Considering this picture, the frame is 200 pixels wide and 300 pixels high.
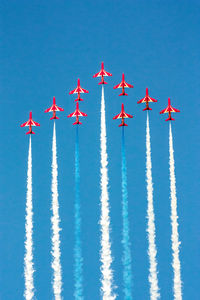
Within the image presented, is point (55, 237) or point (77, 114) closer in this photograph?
point (55, 237)

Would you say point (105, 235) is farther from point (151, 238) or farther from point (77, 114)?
point (77, 114)

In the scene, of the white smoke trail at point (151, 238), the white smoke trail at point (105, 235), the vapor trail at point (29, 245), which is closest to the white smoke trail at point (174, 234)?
the white smoke trail at point (151, 238)

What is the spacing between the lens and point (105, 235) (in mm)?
26812

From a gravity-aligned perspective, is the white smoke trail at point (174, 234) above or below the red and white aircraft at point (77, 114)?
below

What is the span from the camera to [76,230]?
27219 mm

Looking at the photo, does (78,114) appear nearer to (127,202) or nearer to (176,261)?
(127,202)

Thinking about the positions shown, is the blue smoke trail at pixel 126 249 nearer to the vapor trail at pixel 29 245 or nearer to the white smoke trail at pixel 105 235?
the white smoke trail at pixel 105 235

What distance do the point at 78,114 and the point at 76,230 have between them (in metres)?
6.37

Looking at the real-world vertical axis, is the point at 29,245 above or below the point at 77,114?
below

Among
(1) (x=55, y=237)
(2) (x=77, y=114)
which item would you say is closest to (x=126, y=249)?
(1) (x=55, y=237)

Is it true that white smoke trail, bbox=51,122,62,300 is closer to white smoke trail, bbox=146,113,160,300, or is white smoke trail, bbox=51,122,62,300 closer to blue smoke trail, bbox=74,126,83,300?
blue smoke trail, bbox=74,126,83,300

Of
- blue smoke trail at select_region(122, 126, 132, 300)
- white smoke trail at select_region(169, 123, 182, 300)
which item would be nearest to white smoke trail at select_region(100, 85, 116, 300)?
blue smoke trail at select_region(122, 126, 132, 300)

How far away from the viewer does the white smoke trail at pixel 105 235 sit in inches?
1030

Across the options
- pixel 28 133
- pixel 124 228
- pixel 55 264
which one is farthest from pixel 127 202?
pixel 28 133
